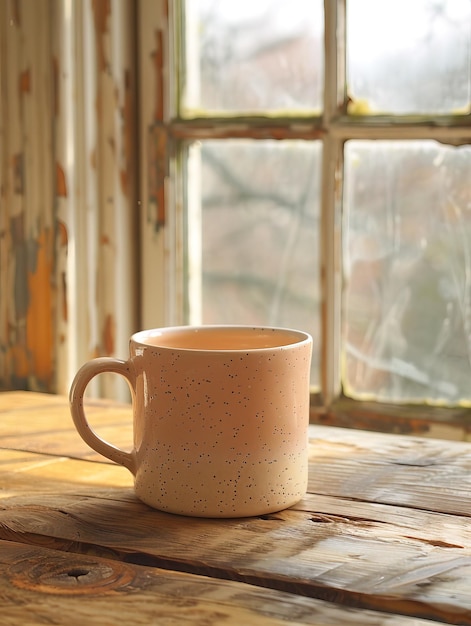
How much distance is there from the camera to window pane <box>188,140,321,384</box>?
1260 millimetres

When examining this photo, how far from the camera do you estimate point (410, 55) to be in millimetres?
1177

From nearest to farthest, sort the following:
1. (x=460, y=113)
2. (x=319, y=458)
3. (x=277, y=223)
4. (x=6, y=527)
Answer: (x=6, y=527) → (x=319, y=458) → (x=460, y=113) → (x=277, y=223)

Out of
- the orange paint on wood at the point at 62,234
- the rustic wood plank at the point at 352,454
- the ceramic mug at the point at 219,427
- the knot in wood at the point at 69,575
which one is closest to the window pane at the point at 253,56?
the orange paint on wood at the point at 62,234

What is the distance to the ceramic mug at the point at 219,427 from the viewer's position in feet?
2.12

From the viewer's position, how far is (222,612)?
20.6 inches

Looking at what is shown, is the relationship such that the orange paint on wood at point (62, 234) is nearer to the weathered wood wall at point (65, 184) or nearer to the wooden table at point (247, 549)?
the weathered wood wall at point (65, 184)

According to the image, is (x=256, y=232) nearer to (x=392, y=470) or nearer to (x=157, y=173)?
(x=157, y=173)

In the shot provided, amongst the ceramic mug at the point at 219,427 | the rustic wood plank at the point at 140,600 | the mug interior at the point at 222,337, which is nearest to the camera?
the rustic wood plank at the point at 140,600

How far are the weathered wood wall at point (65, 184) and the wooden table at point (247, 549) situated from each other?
463mm

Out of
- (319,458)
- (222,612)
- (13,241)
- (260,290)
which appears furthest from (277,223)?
(222,612)

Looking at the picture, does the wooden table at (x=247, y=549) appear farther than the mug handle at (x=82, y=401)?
No

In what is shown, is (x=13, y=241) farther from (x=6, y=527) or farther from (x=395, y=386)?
(x=6, y=527)

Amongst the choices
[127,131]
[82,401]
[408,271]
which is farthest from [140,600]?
[127,131]

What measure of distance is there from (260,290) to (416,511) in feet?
2.12
